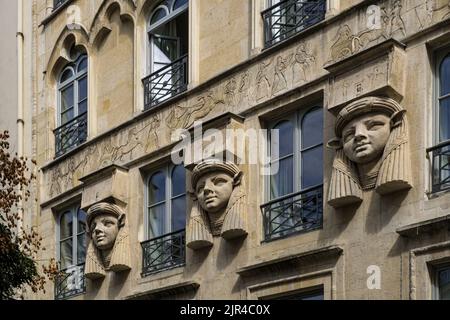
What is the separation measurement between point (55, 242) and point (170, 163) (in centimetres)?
415

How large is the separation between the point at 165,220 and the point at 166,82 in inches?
95.7

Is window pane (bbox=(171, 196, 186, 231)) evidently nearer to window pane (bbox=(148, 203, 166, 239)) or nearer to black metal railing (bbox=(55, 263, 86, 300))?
window pane (bbox=(148, 203, 166, 239))

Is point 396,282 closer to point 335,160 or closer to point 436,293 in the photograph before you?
point 436,293

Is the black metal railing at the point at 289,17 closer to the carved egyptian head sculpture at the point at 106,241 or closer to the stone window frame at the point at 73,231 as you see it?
the carved egyptian head sculpture at the point at 106,241

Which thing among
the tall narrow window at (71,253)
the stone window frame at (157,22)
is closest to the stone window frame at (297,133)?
the stone window frame at (157,22)

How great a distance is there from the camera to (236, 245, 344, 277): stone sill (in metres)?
18.7

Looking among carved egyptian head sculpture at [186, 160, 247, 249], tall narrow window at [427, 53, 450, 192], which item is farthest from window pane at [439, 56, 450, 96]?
carved egyptian head sculpture at [186, 160, 247, 249]

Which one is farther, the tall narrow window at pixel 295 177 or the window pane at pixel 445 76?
the tall narrow window at pixel 295 177

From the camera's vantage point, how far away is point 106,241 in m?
23.5

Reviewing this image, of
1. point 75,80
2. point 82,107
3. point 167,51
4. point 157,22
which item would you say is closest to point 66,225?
point 82,107

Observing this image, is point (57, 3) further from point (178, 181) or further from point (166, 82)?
point (178, 181)

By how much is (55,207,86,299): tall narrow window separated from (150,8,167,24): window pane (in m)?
3.75

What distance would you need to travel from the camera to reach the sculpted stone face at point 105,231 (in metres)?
23.5

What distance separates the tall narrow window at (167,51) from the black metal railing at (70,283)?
3.41 m
